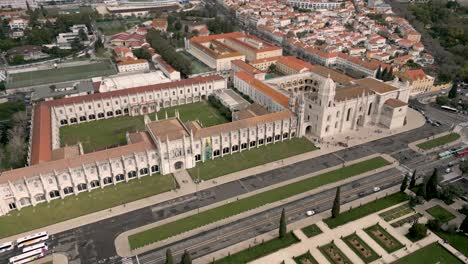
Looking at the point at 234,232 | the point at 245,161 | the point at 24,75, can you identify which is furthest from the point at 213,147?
the point at 24,75

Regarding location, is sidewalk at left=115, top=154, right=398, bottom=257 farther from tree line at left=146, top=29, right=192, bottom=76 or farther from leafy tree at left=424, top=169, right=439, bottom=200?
tree line at left=146, top=29, right=192, bottom=76

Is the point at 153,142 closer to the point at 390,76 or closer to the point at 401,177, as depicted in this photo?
the point at 401,177

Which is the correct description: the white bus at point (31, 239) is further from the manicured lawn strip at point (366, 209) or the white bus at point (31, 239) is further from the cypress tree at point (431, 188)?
the cypress tree at point (431, 188)

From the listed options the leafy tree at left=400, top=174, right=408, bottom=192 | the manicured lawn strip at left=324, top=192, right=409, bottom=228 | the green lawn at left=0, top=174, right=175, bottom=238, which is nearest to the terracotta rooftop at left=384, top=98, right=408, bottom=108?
the leafy tree at left=400, top=174, right=408, bottom=192

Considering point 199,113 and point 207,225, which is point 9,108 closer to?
point 199,113

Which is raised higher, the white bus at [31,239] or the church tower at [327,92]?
the church tower at [327,92]

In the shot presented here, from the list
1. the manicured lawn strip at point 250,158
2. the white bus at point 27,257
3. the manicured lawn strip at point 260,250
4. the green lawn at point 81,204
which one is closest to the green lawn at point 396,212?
the manicured lawn strip at point 260,250

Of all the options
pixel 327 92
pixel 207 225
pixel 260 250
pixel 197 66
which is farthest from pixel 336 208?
pixel 197 66
